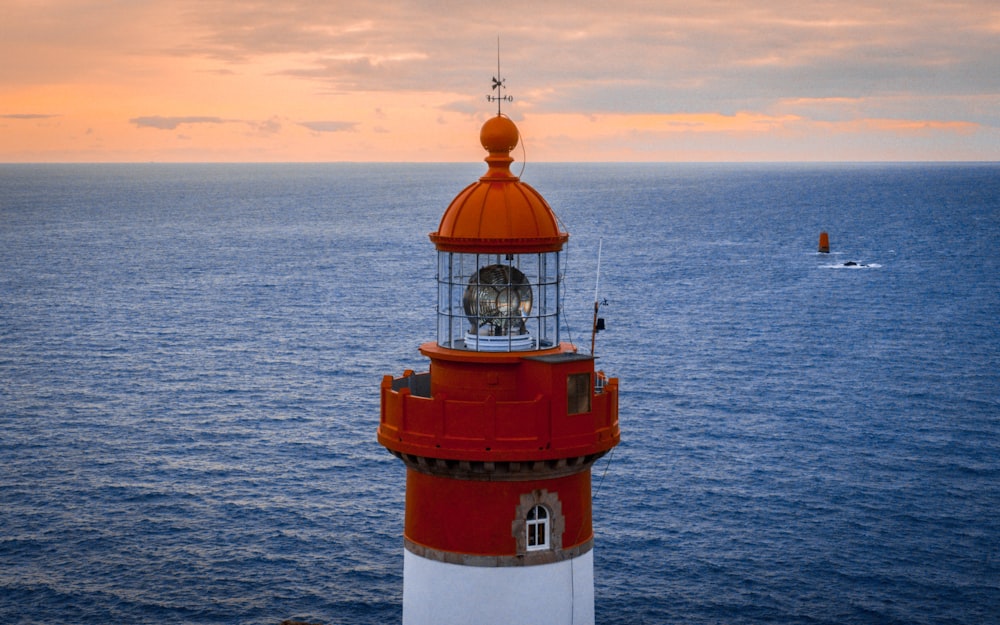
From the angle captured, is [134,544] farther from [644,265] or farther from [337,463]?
[644,265]

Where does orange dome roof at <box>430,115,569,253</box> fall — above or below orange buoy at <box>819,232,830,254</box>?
below

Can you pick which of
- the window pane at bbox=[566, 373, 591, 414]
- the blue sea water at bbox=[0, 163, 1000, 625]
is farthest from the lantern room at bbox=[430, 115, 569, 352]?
the blue sea water at bbox=[0, 163, 1000, 625]

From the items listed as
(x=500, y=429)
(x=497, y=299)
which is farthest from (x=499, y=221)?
(x=500, y=429)

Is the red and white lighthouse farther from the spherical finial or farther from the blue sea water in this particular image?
the blue sea water

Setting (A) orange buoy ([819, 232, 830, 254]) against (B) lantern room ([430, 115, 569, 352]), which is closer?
(B) lantern room ([430, 115, 569, 352])

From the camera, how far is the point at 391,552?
167ft

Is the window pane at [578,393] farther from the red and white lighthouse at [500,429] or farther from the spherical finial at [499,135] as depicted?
the spherical finial at [499,135]

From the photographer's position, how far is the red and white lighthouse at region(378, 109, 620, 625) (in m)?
15.3

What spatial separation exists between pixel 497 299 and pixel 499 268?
1.27 ft

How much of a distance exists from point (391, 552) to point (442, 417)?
36.7 m

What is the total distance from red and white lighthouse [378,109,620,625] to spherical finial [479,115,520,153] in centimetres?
8

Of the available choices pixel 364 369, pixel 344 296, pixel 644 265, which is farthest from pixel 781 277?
pixel 364 369

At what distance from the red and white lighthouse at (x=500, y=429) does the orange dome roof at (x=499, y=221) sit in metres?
0.02

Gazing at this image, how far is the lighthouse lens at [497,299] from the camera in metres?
15.8
